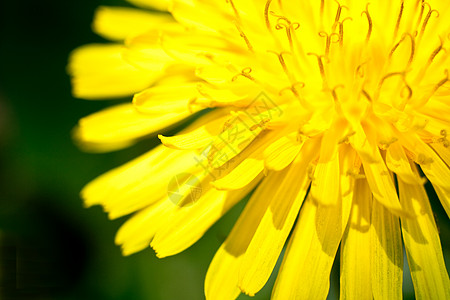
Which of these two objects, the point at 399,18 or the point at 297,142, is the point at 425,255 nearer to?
the point at 297,142

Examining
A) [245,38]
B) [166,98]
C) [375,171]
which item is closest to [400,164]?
[375,171]

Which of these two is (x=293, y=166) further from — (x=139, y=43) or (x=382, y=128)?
(x=139, y=43)

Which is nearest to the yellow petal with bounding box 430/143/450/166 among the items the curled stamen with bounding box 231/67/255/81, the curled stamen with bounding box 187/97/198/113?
the curled stamen with bounding box 231/67/255/81

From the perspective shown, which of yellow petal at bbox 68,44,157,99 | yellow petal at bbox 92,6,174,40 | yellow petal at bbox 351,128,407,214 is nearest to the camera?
yellow petal at bbox 351,128,407,214

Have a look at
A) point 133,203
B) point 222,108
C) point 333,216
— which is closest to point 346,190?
point 333,216

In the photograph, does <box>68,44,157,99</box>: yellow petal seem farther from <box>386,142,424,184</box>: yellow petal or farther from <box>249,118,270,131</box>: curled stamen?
<box>386,142,424,184</box>: yellow petal

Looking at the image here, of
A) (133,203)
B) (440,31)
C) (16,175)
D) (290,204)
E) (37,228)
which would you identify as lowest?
(37,228)

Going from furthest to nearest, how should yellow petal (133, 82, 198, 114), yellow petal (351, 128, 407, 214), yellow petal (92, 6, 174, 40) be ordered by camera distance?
yellow petal (92, 6, 174, 40)
yellow petal (133, 82, 198, 114)
yellow petal (351, 128, 407, 214)
